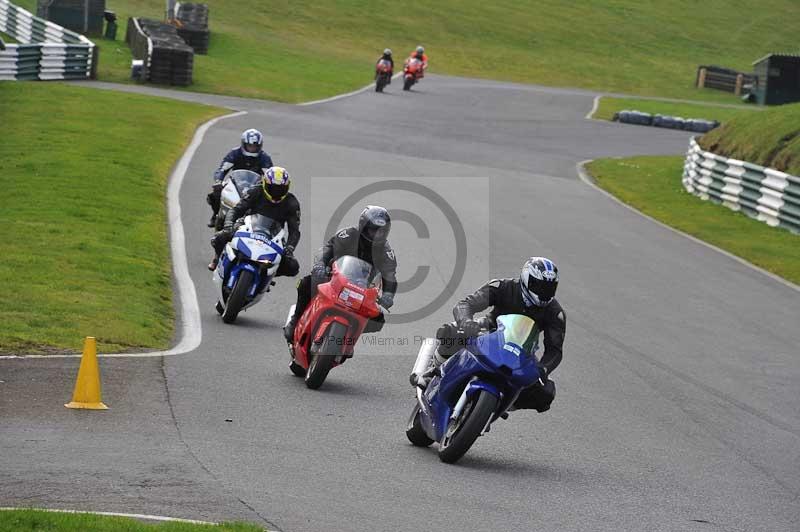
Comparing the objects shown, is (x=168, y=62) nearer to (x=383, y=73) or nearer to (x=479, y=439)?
(x=383, y=73)

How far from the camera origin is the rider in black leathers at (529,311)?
9.55m

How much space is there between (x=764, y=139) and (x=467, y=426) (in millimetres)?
23692

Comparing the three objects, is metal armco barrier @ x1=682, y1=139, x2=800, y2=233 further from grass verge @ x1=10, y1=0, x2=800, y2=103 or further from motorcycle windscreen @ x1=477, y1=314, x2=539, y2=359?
motorcycle windscreen @ x1=477, y1=314, x2=539, y2=359

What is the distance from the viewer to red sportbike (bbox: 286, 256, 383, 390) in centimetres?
1142

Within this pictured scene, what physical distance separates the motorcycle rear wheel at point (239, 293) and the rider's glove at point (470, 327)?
5.09m

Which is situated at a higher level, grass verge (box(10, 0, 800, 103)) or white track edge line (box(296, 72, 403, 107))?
grass verge (box(10, 0, 800, 103))

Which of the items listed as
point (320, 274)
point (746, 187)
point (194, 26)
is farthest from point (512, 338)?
point (194, 26)

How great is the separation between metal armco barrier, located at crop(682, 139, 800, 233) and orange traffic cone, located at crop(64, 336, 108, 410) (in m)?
18.6

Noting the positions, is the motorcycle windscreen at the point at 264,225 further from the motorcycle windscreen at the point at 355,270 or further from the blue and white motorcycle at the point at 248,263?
the motorcycle windscreen at the point at 355,270

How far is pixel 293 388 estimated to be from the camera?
38.3ft

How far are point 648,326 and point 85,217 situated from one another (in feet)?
28.7

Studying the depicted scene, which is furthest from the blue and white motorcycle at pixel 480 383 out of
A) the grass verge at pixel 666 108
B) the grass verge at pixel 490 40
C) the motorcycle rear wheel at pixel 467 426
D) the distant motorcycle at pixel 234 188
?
the grass verge at pixel 666 108
